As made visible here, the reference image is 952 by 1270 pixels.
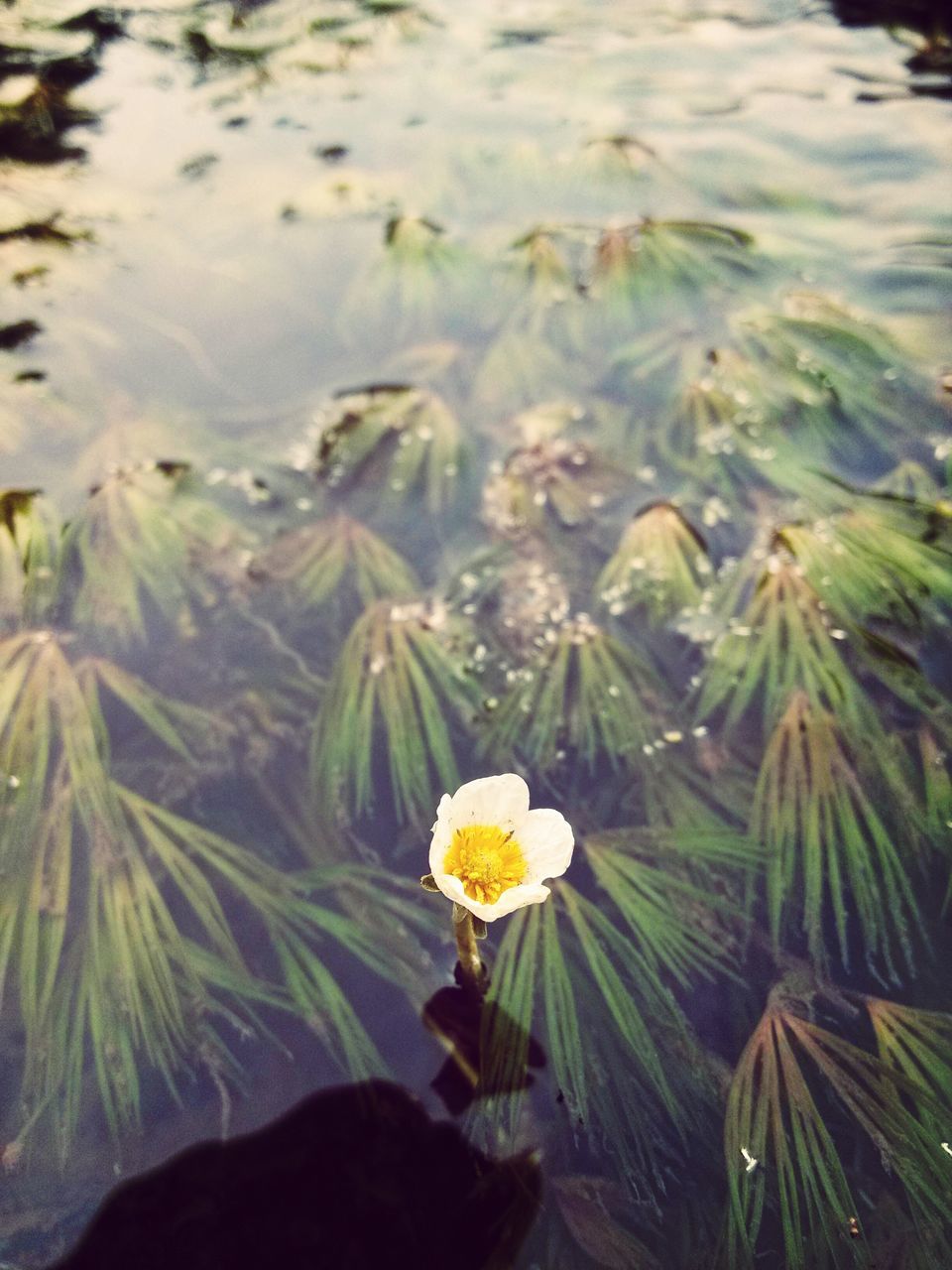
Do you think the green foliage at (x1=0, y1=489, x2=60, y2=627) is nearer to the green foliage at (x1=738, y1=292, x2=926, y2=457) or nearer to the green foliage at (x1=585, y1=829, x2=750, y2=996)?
the green foliage at (x1=585, y1=829, x2=750, y2=996)

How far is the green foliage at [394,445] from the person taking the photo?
184 centimetres

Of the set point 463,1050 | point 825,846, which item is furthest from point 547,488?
point 463,1050

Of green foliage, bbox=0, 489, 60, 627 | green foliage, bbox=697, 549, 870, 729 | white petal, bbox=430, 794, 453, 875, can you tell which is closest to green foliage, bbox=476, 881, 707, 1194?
white petal, bbox=430, 794, 453, 875

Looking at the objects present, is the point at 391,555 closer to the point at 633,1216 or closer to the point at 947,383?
the point at 633,1216

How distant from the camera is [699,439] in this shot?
6.21ft

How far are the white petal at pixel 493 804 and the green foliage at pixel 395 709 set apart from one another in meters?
0.36

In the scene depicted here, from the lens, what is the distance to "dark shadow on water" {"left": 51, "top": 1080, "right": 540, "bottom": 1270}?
0.98m

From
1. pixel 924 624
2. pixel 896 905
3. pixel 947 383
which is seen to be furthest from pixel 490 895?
pixel 947 383

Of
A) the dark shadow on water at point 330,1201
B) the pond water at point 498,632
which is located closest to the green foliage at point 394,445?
the pond water at point 498,632

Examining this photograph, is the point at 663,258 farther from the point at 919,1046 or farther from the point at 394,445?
the point at 919,1046

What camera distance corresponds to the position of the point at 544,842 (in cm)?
100

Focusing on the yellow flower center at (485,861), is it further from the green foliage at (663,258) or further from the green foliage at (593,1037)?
the green foliage at (663,258)

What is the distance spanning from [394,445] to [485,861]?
1173 mm

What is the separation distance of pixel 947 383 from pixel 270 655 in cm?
171
